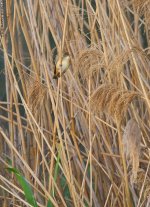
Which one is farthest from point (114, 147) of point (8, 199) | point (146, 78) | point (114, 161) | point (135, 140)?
point (135, 140)

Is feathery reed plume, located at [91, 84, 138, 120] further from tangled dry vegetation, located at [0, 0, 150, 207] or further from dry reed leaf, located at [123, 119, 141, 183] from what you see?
tangled dry vegetation, located at [0, 0, 150, 207]

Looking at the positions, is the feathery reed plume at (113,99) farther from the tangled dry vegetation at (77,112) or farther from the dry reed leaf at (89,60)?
the tangled dry vegetation at (77,112)

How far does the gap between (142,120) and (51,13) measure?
538 mm

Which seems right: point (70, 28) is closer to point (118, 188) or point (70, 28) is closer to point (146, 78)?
point (146, 78)

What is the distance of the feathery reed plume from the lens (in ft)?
5.30

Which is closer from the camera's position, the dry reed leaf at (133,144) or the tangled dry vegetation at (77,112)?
the dry reed leaf at (133,144)

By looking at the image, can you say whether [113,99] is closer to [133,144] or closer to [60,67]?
[133,144]

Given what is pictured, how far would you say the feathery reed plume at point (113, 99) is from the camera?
63.6 inches

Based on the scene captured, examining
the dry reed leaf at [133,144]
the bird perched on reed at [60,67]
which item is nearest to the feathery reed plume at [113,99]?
the dry reed leaf at [133,144]

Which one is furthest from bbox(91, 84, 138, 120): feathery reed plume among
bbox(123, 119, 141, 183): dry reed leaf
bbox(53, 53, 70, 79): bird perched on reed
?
bbox(53, 53, 70, 79): bird perched on reed

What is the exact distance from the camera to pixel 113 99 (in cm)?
161

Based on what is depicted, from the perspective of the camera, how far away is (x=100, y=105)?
1634 mm

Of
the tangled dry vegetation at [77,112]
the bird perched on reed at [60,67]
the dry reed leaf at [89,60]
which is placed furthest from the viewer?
the tangled dry vegetation at [77,112]

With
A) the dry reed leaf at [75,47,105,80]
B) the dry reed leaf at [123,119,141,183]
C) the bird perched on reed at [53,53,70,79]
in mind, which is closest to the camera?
the dry reed leaf at [123,119,141,183]
